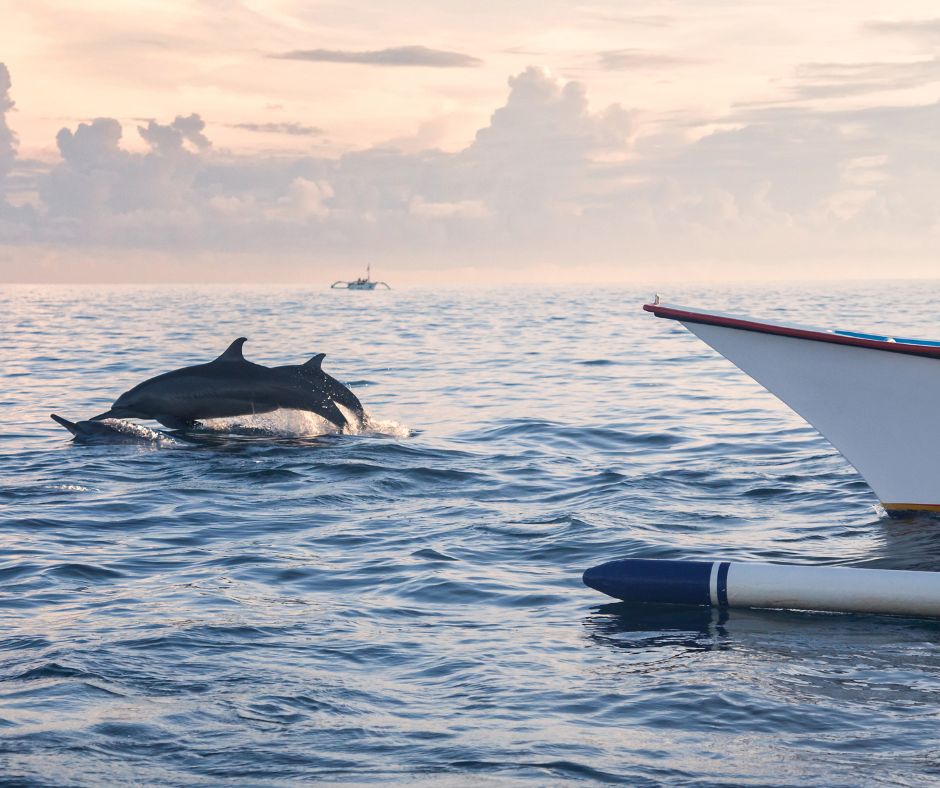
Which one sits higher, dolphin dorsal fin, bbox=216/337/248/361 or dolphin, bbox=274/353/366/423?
dolphin dorsal fin, bbox=216/337/248/361

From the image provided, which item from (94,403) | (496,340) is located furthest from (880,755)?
(496,340)

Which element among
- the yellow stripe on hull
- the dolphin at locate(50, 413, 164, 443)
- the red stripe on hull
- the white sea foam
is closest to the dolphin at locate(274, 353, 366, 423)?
the white sea foam

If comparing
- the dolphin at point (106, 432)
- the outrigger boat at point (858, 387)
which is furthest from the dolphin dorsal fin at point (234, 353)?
the outrigger boat at point (858, 387)

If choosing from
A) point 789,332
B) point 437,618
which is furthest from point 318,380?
point 437,618

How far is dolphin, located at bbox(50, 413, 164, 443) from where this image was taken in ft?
53.4

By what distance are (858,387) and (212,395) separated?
8458 millimetres

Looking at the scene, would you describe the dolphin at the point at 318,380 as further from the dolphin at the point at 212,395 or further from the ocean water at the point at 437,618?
the ocean water at the point at 437,618

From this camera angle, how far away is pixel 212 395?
53.3 ft

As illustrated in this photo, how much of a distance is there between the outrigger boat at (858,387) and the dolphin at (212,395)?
639 centimetres

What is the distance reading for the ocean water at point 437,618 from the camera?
617 centimetres

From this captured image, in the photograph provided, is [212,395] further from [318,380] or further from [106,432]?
[106,432]

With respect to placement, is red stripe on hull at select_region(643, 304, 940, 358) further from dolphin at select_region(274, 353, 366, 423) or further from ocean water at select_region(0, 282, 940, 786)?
dolphin at select_region(274, 353, 366, 423)

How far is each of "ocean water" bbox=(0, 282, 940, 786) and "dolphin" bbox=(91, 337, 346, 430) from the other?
0.31 metres

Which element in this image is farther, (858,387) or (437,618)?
(858,387)
